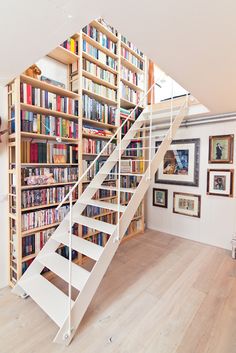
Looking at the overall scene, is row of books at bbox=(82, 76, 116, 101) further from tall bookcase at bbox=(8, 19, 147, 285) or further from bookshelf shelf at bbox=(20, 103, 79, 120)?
bookshelf shelf at bbox=(20, 103, 79, 120)

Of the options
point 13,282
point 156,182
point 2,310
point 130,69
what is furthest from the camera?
point 156,182

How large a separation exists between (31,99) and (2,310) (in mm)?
2095

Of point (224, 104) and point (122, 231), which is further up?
point (224, 104)

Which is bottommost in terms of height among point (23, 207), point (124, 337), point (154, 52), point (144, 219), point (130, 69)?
point (124, 337)

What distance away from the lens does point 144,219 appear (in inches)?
159

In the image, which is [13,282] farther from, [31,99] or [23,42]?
[23,42]

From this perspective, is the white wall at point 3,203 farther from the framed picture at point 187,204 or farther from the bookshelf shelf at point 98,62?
the framed picture at point 187,204

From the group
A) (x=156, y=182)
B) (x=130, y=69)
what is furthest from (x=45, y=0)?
(x=156, y=182)

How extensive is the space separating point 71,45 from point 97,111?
0.84 meters

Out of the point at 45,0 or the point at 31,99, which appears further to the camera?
the point at 31,99

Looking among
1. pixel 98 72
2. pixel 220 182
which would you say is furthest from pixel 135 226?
pixel 98 72

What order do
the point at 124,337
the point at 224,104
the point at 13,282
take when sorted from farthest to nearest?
the point at 224,104, the point at 13,282, the point at 124,337

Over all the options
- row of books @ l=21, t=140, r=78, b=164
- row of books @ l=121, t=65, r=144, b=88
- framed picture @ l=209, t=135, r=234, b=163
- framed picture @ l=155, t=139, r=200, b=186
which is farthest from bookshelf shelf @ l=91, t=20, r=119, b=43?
framed picture @ l=209, t=135, r=234, b=163

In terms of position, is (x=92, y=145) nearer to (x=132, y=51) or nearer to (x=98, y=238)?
(x=98, y=238)
